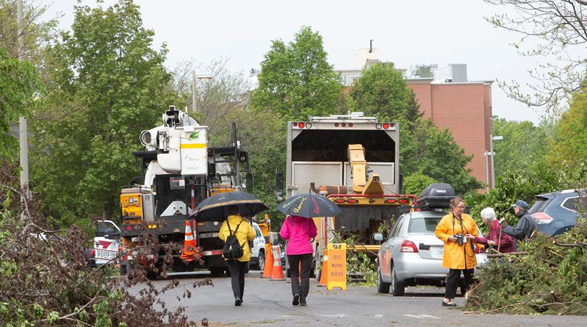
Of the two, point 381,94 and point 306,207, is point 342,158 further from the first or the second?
point 381,94

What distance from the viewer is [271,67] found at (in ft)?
237

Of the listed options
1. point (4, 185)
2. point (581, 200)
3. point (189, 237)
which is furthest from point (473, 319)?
point (189, 237)

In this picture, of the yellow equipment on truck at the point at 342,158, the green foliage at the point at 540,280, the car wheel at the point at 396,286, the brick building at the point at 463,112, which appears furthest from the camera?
the brick building at the point at 463,112

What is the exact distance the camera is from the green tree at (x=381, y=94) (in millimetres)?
84875

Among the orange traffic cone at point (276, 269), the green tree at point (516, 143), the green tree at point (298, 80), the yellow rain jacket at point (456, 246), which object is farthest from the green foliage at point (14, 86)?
the green tree at point (516, 143)

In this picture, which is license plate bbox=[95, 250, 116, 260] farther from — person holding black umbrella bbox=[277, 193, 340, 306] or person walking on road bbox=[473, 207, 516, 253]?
person walking on road bbox=[473, 207, 516, 253]

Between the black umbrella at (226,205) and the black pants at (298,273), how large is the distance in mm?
1116

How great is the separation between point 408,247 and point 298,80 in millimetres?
53929

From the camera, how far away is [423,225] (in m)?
18.2

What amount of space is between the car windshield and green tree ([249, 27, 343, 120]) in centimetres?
5162

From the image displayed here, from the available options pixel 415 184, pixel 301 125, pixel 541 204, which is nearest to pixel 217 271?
pixel 301 125

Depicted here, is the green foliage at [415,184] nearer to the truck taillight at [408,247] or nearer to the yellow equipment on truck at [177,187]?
the yellow equipment on truck at [177,187]

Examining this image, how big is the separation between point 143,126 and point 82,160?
2.58 meters

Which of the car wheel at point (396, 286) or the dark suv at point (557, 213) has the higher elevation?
the dark suv at point (557, 213)
